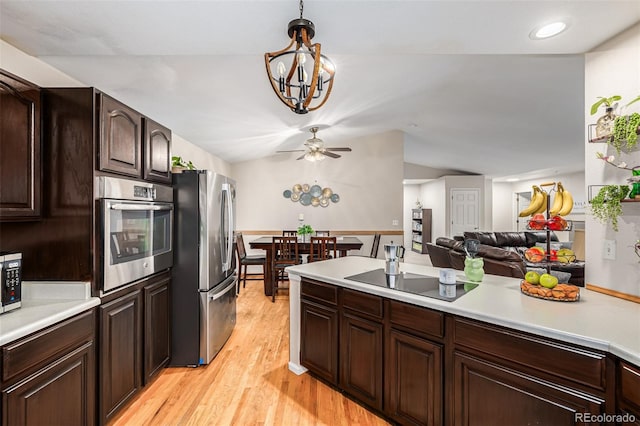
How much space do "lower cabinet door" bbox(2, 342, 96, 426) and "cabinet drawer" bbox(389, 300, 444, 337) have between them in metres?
1.74

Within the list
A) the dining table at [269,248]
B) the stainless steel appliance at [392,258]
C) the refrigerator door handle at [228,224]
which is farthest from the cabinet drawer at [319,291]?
the dining table at [269,248]

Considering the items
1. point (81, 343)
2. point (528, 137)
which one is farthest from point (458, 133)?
point (81, 343)

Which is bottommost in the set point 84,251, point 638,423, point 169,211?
point 638,423

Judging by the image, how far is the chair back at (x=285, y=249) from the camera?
4.46 meters

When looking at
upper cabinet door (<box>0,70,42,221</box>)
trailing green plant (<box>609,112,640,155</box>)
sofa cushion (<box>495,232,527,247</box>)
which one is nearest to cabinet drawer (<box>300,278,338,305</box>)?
upper cabinet door (<box>0,70,42,221</box>)

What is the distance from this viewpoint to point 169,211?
8.08 ft

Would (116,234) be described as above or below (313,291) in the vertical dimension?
above

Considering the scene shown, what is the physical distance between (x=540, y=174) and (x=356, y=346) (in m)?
8.15

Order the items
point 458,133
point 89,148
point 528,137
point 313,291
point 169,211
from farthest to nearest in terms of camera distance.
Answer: point 458,133 < point 528,137 < point 169,211 < point 313,291 < point 89,148

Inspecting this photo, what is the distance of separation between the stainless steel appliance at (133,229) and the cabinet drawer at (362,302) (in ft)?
4.77

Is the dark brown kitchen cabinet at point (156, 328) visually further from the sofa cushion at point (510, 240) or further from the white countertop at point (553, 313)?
the sofa cushion at point (510, 240)

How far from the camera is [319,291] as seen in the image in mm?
2225

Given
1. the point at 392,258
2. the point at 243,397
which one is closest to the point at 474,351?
the point at 392,258

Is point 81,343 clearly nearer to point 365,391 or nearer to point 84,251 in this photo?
point 84,251
